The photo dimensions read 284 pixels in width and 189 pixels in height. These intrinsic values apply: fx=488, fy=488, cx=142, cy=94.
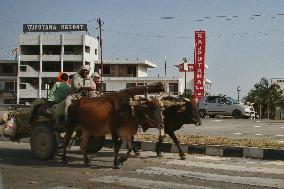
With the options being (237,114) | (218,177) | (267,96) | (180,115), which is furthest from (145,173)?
(267,96)

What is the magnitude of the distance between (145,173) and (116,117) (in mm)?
1503

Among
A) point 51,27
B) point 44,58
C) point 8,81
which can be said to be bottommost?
point 8,81

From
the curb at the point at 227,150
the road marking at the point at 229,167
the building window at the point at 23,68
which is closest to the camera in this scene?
the road marking at the point at 229,167

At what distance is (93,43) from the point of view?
246 feet

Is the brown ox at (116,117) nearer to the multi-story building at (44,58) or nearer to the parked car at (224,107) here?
the parked car at (224,107)

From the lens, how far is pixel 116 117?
9898mm

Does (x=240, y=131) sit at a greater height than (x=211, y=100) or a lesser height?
lesser

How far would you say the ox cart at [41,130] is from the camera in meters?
10.1

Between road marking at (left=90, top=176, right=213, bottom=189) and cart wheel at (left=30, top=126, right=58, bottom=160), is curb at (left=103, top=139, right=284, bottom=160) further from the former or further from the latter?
road marking at (left=90, top=176, right=213, bottom=189)

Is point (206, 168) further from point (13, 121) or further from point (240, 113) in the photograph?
point (240, 113)

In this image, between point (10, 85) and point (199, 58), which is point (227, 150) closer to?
point (199, 58)

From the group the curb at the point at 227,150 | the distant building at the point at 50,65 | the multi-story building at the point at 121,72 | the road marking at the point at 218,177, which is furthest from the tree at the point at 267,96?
the road marking at the point at 218,177

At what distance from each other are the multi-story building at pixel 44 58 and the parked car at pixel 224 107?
33.8 m

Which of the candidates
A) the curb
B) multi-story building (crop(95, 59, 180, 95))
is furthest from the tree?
the curb
